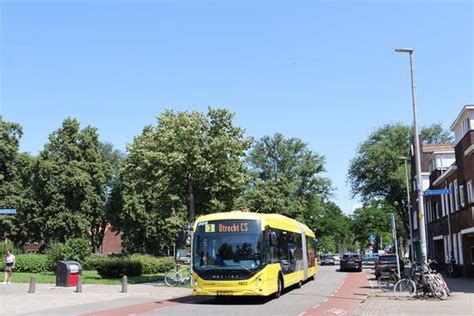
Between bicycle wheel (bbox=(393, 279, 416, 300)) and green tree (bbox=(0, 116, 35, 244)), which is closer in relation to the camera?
bicycle wheel (bbox=(393, 279, 416, 300))

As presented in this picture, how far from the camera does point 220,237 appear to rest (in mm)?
18797

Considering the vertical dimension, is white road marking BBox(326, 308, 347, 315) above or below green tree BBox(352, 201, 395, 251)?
below

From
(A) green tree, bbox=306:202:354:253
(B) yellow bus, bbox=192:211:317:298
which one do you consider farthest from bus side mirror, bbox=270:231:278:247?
(A) green tree, bbox=306:202:354:253

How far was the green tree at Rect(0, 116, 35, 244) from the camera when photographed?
57656 millimetres

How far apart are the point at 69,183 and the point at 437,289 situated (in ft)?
147

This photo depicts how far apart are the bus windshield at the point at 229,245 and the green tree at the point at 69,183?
40.1m

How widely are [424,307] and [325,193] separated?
61939 millimetres

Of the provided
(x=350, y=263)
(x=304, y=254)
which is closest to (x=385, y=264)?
(x=304, y=254)

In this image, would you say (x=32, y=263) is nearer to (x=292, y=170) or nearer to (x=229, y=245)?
(x=229, y=245)

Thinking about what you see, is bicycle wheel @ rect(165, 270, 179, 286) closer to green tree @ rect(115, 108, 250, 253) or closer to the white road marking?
green tree @ rect(115, 108, 250, 253)

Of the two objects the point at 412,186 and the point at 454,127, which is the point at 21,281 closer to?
the point at 454,127

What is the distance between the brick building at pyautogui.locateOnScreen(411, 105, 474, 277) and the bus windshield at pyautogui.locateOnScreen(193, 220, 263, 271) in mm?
9462

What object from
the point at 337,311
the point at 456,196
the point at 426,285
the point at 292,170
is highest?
the point at 292,170

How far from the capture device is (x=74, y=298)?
67.7 ft
